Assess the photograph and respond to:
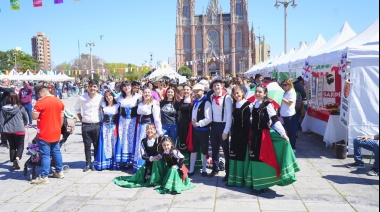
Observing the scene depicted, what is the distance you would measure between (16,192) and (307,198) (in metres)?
4.38

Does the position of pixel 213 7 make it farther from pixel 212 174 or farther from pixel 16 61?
pixel 212 174

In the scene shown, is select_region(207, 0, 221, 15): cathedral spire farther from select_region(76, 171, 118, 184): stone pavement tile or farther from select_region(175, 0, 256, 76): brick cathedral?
A: select_region(76, 171, 118, 184): stone pavement tile

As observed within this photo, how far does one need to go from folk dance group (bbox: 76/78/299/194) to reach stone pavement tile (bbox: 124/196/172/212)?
1.12 feet

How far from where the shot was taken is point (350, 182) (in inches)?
213

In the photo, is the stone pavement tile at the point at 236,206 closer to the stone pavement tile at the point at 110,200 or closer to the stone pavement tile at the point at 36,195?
the stone pavement tile at the point at 110,200

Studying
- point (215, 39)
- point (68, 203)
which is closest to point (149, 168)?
point (68, 203)

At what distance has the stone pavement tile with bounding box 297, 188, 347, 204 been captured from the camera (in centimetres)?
459

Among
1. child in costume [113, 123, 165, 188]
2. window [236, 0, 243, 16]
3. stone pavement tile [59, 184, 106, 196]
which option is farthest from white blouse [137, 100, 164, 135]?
window [236, 0, 243, 16]

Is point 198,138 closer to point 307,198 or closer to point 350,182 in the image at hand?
point 307,198

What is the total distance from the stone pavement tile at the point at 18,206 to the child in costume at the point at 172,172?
1.75 m

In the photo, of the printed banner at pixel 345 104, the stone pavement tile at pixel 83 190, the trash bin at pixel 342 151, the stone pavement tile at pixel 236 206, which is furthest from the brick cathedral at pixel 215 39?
the stone pavement tile at pixel 236 206

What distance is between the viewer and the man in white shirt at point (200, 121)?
5.58 m

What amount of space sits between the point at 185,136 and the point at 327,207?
2628mm

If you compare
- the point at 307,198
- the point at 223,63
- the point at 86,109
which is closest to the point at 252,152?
the point at 307,198
